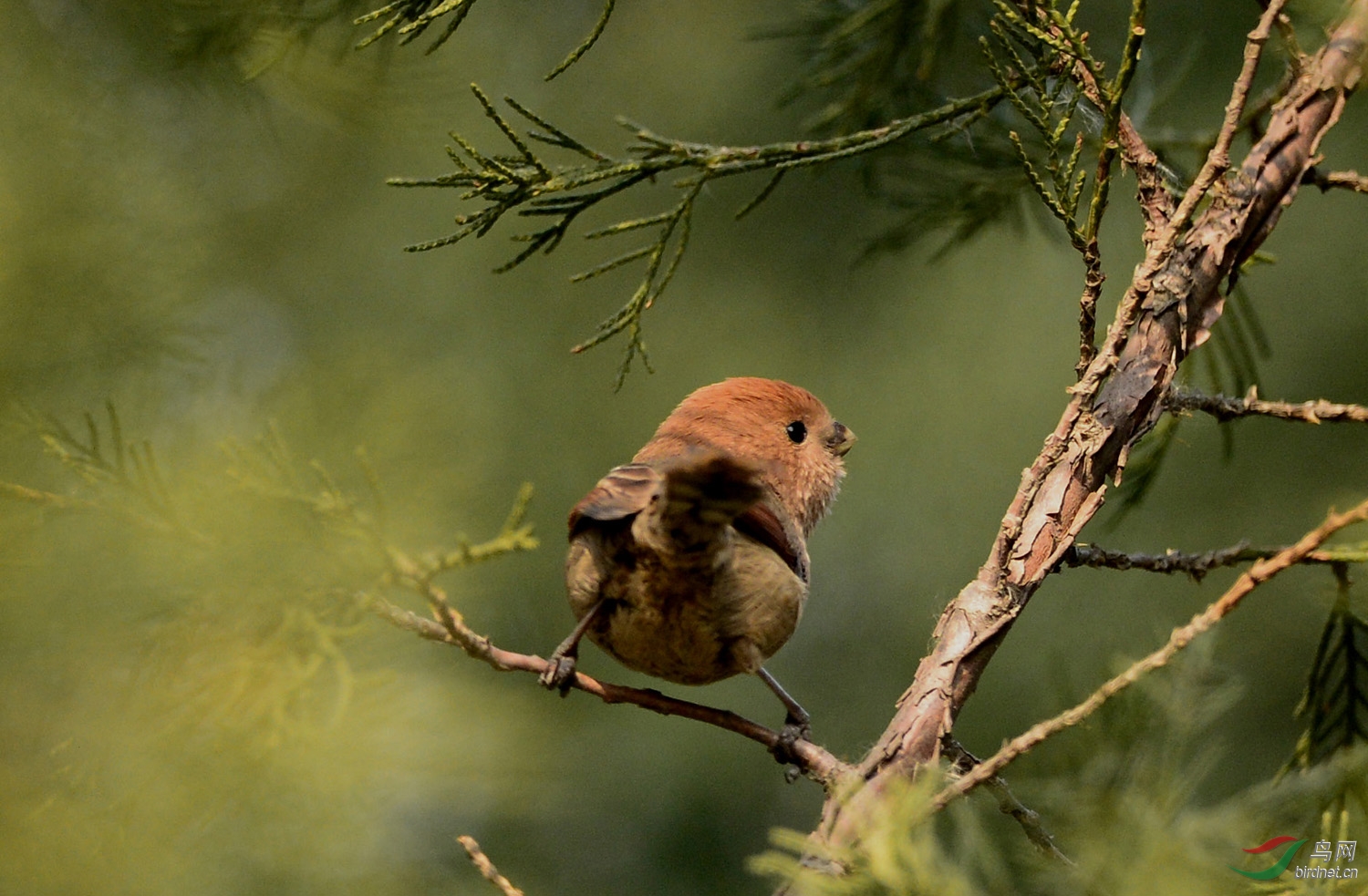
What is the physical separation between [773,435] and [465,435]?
84 cm

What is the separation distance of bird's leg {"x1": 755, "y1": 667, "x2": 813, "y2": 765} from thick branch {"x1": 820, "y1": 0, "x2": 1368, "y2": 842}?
34cm

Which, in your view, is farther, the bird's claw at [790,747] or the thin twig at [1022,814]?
the bird's claw at [790,747]

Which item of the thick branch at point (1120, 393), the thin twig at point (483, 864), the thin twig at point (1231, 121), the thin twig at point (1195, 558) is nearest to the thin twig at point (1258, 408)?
the thick branch at point (1120, 393)

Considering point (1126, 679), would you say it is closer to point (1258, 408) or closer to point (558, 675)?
point (1258, 408)

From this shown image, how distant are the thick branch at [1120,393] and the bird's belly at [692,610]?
2.05 feet

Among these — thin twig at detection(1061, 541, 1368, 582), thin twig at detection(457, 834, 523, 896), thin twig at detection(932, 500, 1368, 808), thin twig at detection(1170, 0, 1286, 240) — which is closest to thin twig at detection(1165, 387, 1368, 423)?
thin twig at detection(1061, 541, 1368, 582)

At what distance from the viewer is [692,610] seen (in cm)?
253

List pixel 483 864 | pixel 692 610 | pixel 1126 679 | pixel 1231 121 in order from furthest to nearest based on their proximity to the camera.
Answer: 1. pixel 692 610
2. pixel 1231 121
3. pixel 483 864
4. pixel 1126 679

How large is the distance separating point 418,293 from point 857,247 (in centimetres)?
258

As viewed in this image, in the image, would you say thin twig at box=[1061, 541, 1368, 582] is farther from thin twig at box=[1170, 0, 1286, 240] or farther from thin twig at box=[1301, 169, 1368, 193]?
thin twig at box=[1301, 169, 1368, 193]

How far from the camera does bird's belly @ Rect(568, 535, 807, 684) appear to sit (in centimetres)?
250

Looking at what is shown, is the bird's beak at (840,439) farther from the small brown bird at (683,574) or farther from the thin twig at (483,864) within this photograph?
the thin twig at (483,864)

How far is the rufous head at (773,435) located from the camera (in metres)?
3.28

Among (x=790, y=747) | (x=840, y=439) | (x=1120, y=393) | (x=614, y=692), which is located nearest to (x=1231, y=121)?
(x=1120, y=393)
